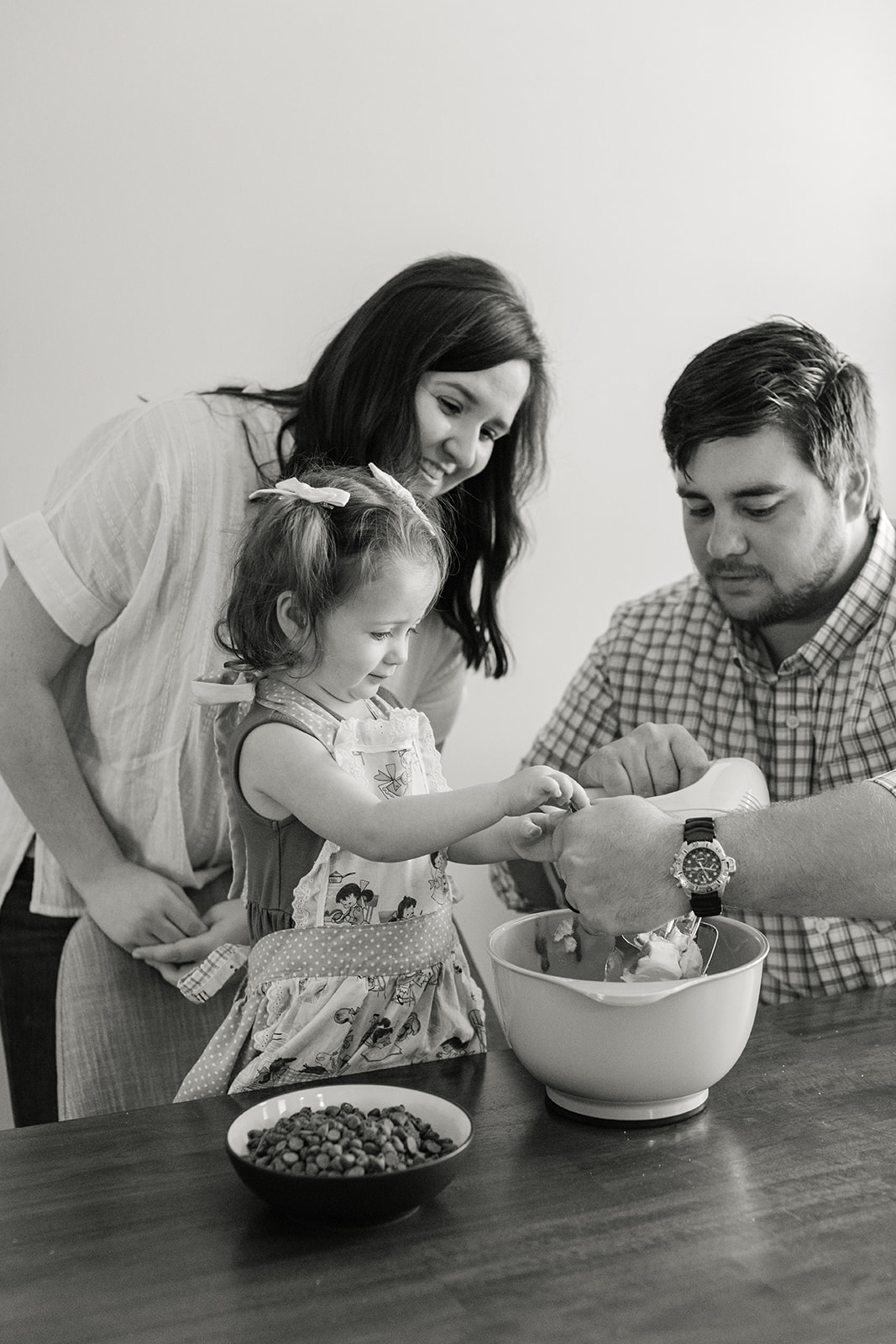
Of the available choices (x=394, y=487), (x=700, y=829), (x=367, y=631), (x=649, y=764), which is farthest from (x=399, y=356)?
(x=700, y=829)

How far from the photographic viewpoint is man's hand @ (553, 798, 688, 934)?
3.89 ft

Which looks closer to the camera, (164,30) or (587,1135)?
(587,1135)

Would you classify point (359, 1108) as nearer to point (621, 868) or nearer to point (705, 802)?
point (621, 868)

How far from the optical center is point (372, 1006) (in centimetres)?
125

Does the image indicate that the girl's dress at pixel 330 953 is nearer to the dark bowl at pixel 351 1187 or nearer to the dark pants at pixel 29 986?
the dark bowl at pixel 351 1187

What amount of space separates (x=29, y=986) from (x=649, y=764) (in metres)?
0.89

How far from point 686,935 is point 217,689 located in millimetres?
548

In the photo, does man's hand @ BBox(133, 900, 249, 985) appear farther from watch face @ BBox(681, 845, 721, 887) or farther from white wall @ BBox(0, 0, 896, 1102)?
white wall @ BBox(0, 0, 896, 1102)

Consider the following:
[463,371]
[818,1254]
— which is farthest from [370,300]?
[818,1254]

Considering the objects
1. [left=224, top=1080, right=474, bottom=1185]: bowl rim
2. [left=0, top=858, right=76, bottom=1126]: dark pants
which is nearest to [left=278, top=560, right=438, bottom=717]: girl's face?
[left=224, top=1080, right=474, bottom=1185]: bowl rim

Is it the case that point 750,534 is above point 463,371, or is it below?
below

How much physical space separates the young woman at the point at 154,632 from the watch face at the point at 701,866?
61cm

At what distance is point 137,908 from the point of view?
5.00 feet

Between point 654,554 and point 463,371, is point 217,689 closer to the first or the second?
point 463,371
